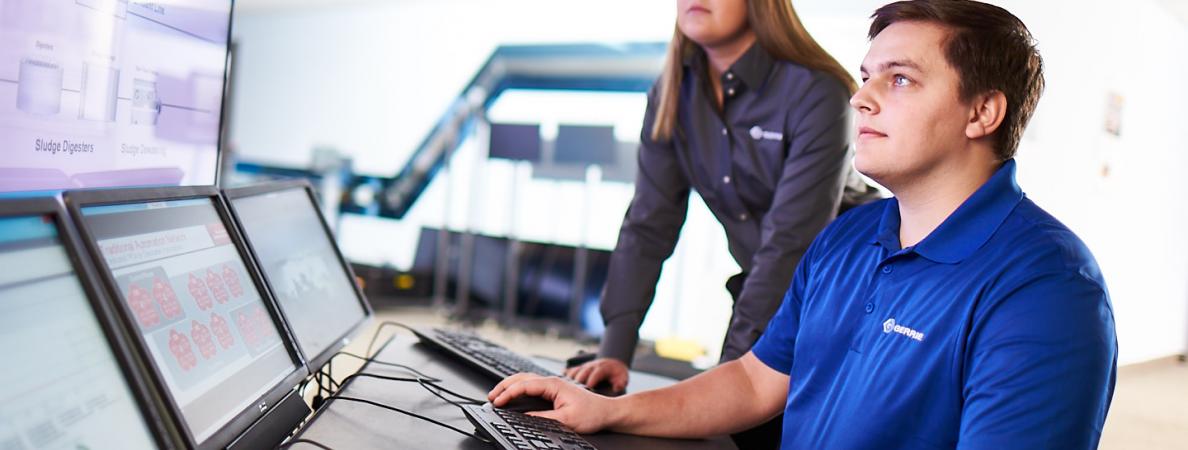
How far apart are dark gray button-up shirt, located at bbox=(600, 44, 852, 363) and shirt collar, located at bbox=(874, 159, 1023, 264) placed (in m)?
0.55

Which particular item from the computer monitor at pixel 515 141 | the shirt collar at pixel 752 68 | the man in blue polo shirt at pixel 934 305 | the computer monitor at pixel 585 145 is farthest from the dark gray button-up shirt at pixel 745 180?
the computer monitor at pixel 515 141

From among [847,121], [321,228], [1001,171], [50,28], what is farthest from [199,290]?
[847,121]

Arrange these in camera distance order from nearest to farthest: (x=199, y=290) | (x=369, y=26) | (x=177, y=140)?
(x=199, y=290) → (x=177, y=140) → (x=369, y=26)

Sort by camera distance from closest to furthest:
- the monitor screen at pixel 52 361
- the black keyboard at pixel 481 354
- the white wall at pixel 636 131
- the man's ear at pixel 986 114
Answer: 1. the monitor screen at pixel 52 361
2. the man's ear at pixel 986 114
3. the black keyboard at pixel 481 354
4. the white wall at pixel 636 131

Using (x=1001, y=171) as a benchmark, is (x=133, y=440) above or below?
below

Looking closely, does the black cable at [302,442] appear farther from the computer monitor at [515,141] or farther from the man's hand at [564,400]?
the computer monitor at [515,141]

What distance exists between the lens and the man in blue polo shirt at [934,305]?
923 mm

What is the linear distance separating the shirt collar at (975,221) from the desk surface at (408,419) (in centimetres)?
39

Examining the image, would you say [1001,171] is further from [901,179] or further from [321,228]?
[321,228]

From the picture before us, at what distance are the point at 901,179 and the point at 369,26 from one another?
6984 millimetres

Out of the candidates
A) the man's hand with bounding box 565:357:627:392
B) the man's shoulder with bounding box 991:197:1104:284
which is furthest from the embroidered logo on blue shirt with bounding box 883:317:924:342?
the man's hand with bounding box 565:357:627:392

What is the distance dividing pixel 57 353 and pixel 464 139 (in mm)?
6506

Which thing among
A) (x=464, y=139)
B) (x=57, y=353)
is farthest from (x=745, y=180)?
(x=464, y=139)

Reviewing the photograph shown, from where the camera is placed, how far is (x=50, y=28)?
976 mm
